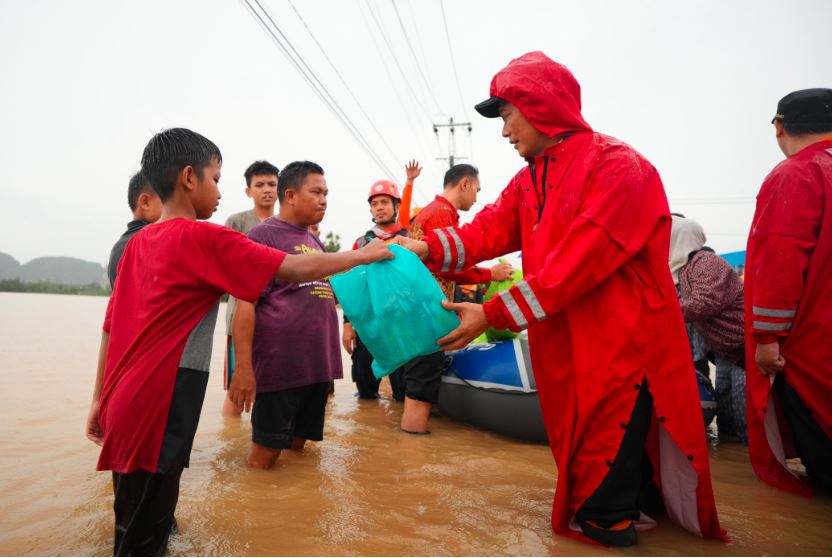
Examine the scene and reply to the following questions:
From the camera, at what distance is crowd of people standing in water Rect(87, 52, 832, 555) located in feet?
6.20

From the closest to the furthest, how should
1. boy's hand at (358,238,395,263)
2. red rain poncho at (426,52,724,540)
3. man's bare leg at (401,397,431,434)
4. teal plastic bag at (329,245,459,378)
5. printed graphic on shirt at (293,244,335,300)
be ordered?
red rain poncho at (426,52,724,540) < boy's hand at (358,238,395,263) < teal plastic bag at (329,245,459,378) < printed graphic on shirt at (293,244,335,300) < man's bare leg at (401,397,431,434)

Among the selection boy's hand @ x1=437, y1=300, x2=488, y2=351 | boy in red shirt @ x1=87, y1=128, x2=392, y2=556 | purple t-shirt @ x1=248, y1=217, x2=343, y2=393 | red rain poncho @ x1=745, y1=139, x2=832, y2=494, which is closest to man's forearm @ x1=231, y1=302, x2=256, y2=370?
purple t-shirt @ x1=248, y1=217, x2=343, y2=393

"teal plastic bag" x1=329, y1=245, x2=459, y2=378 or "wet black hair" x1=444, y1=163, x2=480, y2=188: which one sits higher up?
"wet black hair" x1=444, y1=163, x2=480, y2=188

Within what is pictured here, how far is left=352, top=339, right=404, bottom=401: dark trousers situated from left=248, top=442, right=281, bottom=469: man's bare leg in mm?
2419

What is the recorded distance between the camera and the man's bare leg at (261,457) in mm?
3152

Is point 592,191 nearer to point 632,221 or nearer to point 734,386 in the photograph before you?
point 632,221

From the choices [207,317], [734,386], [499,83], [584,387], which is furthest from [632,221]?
[734,386]

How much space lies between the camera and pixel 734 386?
4.24 meters

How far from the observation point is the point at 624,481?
7.20ft

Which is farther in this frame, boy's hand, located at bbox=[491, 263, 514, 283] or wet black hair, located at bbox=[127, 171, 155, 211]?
boy's hand, located at bbox=[491, 263, 514, 283]

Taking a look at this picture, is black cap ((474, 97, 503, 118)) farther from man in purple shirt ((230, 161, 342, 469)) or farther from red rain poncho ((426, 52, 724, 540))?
man in purple shirt ((230, 161, 342, 469))

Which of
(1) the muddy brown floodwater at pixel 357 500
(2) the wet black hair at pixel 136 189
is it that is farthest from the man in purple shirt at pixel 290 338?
(2) the wet black hair at pixel 136 189

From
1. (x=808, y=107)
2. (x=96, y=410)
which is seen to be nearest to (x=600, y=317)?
(x=96, y=410)

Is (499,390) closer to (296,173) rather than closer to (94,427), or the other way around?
(296,173)
